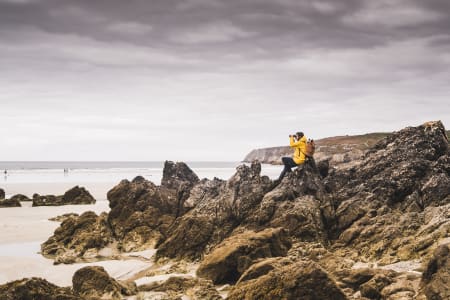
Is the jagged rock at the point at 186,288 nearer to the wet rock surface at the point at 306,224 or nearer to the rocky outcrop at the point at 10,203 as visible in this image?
the wet rock surface at the point at 306,224

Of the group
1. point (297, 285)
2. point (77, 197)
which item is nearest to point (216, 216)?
point (297, 285)

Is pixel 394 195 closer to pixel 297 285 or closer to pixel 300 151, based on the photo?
pixel 300 151

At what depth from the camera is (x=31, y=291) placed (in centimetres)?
982

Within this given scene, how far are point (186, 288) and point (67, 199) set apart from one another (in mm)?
28731

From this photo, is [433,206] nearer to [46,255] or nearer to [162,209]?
[162,209]

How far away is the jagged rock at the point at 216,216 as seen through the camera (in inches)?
725

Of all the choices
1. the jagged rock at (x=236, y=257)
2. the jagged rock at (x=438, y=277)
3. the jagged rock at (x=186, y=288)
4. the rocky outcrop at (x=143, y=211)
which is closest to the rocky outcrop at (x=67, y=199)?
the rocky outcrop at (x=143, y=211)

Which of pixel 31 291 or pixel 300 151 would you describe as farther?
pixel 300 151

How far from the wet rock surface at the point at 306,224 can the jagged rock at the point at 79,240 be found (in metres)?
0.05

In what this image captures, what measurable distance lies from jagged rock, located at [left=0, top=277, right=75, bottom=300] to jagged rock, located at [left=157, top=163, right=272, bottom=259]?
822 centimetres

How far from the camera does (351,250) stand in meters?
16.1

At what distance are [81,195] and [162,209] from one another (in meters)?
17.5

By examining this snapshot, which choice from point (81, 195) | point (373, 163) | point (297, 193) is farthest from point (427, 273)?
point (81, 195)

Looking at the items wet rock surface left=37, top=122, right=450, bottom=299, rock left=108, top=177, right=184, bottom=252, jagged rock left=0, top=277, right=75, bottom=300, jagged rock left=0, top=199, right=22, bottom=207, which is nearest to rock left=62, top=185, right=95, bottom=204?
jagged rock left=0, top=199, right=22, bottom=207
